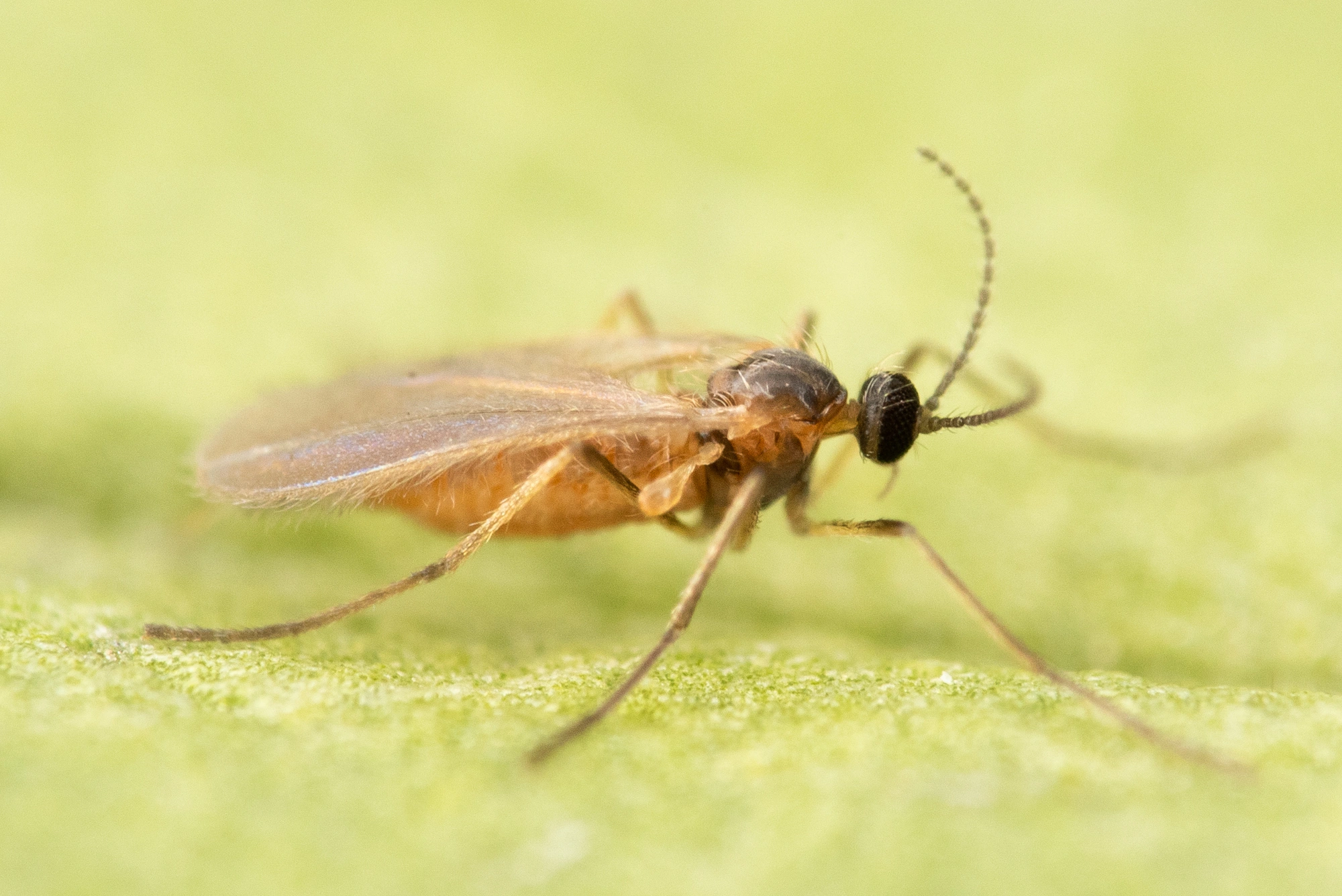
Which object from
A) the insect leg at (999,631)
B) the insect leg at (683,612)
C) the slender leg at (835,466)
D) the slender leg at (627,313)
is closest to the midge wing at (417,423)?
the insect leg at (683,612)

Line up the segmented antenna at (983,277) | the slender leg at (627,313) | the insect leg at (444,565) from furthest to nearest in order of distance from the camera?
the slender leg at (627,313) → the segmented antenna at (983,277) → the insect leg at (444,565)

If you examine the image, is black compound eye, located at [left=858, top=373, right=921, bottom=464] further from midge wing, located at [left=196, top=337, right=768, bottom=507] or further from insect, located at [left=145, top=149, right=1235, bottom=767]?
midge wing, located at [left=196, top=337, right=768, bottom=507]

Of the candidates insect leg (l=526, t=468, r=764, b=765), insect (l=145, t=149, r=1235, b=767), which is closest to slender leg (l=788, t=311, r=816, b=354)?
insect (l=145, t=149, r=1235, b=767)

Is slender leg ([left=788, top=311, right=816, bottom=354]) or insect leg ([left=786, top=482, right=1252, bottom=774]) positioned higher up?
slender leg ([left=788, top=311, right=816, bottom=354])

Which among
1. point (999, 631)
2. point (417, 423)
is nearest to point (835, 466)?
point (999, 631)

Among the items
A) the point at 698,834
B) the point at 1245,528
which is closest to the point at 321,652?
the point at 698,834

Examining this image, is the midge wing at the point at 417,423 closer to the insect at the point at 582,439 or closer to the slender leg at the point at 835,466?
the insect at the point at 582,439

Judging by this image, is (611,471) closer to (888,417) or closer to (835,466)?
(888,417)
